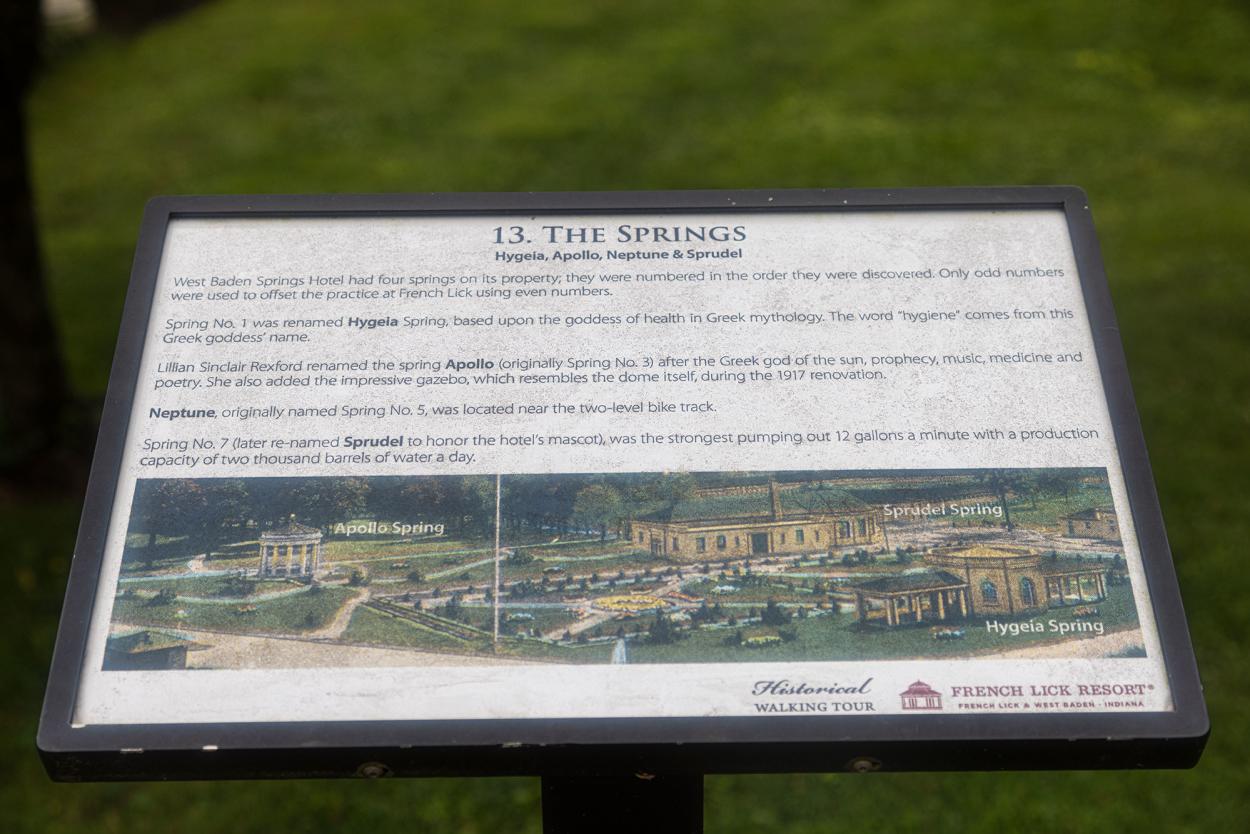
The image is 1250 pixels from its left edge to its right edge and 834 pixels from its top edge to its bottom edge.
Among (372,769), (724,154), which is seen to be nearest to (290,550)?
(372,769)

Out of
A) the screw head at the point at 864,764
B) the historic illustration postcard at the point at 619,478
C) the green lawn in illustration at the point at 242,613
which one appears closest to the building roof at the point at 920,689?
the historic illustration postcard at the point at 619,478

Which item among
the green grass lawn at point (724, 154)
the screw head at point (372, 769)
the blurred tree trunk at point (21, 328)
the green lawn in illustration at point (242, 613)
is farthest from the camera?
the blurred tree trunk at point (21, 328)

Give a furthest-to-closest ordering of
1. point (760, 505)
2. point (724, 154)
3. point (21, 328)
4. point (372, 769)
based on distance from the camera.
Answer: point (724, 154), point (21, 328), point (760, 505), point (372, 769)

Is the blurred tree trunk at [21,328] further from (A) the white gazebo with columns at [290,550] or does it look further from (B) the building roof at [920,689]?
(B) the building roof at [920,689]

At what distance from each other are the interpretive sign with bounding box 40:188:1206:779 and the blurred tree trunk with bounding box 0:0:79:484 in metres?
3.12

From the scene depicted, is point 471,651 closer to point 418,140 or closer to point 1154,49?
point 418,140

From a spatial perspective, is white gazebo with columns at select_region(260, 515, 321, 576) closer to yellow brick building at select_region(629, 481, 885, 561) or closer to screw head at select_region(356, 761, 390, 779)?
screw head at select_region(356, 761, 390, 779)

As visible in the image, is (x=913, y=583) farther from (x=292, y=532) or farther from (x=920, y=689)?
(x=292, y=532)

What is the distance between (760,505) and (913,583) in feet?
0.97

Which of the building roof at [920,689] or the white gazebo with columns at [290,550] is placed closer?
the building roof at [920,689]

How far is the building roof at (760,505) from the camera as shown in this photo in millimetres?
2207

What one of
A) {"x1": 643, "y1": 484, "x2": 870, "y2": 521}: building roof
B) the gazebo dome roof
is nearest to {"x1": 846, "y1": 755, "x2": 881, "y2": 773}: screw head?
{"x1": 643, "y1": 484, "x2": 870, "y2": 521}: building roof

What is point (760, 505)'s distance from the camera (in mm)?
2223

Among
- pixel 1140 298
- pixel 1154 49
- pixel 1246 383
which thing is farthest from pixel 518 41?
pixel 1246 383
